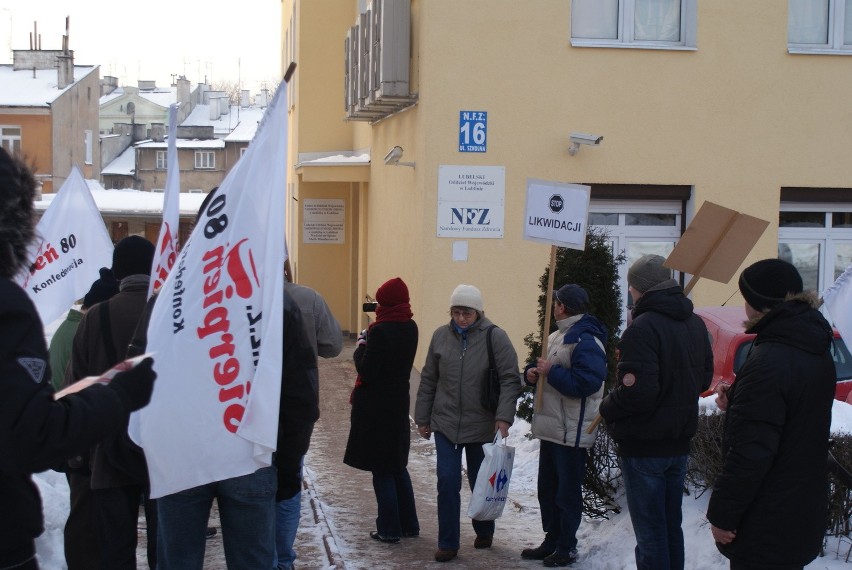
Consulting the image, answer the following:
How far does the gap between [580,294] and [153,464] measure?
337 centimetres

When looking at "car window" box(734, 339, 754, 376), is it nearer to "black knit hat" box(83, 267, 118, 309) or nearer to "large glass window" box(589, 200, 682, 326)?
"large glass window" box(589, 200, 682, 326)

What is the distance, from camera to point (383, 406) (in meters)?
7.33

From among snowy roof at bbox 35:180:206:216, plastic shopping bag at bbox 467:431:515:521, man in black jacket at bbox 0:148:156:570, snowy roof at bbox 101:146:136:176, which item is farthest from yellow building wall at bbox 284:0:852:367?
snowy roof at bbox 101:146:136:176

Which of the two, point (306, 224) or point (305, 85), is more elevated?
point (305, 85)

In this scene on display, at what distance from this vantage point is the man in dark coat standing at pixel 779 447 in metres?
4.20

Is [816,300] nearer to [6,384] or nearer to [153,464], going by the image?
[153,464]

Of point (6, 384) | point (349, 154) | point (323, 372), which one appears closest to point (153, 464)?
point (6, 384)

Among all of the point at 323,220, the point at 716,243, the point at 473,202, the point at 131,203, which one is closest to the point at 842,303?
the point at 716,243

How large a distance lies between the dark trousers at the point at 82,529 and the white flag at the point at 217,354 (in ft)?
4.86

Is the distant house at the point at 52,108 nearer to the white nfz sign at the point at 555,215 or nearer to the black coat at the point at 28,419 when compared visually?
the white nfz sign at the point at 555,215

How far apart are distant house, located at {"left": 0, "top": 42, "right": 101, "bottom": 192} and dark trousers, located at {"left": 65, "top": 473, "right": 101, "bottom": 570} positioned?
136 ft

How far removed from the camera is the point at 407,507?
25.1ft

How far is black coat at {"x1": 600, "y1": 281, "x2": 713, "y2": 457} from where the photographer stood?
5504mm

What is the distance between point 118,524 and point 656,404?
272cm
